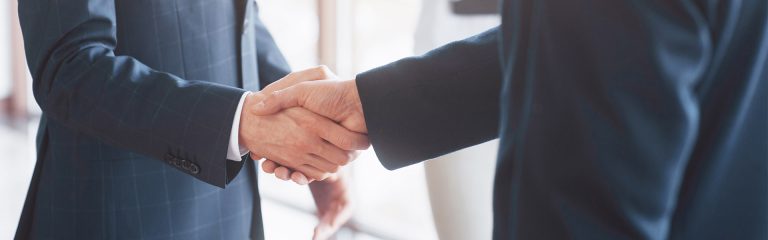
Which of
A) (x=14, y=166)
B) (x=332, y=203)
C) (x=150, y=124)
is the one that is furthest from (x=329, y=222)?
(x=14, y=166)

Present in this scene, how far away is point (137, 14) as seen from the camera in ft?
4.08

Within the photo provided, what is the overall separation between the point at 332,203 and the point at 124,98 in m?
0.50

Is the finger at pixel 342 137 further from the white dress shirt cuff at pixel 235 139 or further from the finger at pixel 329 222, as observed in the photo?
the finger at pixel 329 222

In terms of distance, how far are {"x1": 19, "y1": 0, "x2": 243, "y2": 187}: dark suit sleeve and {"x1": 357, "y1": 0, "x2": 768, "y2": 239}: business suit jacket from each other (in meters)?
0.61

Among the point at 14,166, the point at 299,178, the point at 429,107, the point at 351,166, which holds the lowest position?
the point at 14,166

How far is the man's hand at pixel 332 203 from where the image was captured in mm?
1533

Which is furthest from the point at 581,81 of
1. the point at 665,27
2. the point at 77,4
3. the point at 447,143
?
the point at 77,4

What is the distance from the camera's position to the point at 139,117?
1199 mm

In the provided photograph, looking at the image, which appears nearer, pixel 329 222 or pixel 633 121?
pixel 633 121

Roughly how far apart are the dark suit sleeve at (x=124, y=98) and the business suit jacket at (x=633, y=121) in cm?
61

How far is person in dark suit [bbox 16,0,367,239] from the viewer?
1.20 meters

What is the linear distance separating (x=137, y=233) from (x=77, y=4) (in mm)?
394

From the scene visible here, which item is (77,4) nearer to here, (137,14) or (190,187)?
(137,14)

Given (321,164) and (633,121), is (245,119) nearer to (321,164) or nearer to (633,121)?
(321,164)
